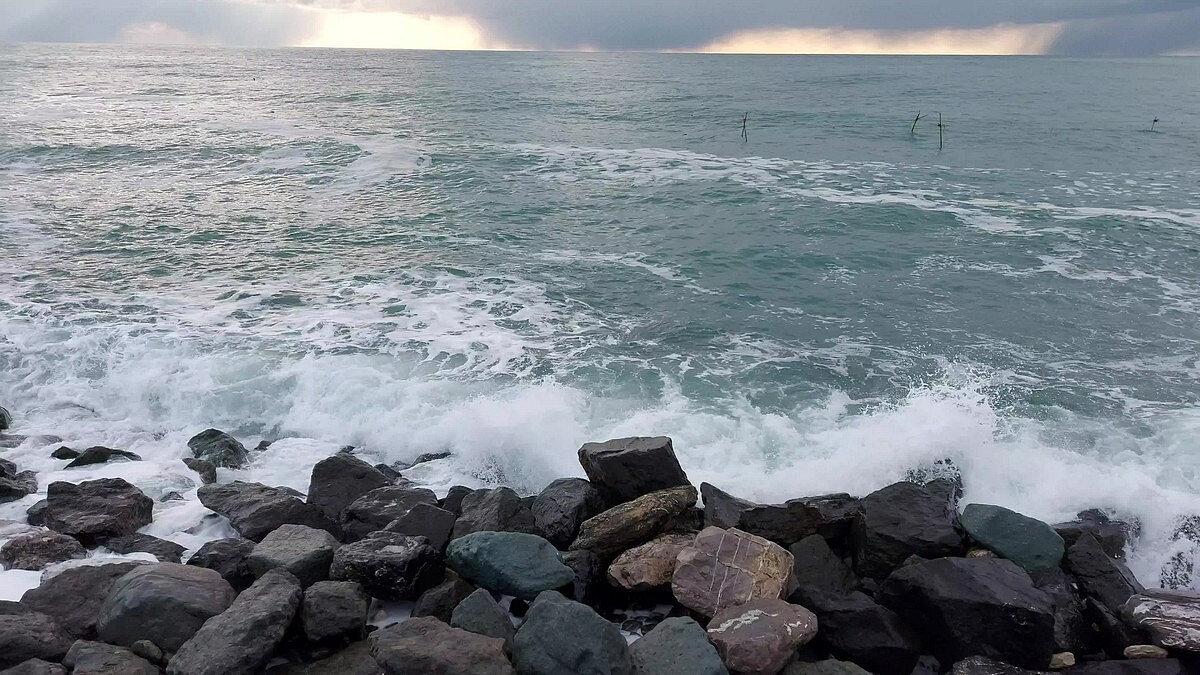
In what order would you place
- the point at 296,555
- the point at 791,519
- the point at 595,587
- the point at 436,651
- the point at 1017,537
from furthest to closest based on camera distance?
1. the point at 791,519
2. the point at 1017,537
3. the point at 595,587
4. the point at 296,555
5. the point at 436,651

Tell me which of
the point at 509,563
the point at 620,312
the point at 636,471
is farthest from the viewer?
the point at 620,312

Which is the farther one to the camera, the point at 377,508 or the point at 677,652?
the point at 377,508

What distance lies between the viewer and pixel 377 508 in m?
7.53

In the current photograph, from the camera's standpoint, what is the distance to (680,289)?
610 inches

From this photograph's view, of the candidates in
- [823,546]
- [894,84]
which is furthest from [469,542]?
[894,84]

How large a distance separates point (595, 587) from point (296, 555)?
2412 millimetres

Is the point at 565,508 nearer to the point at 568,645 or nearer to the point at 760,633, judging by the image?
the point at 568,645

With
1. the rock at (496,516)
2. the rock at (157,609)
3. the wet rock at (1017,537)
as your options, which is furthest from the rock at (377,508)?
the wet rock at (1017,537)

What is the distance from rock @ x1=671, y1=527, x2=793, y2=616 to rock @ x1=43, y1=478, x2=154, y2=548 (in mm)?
5217

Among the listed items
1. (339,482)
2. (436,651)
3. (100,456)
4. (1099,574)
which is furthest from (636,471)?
(100,456)

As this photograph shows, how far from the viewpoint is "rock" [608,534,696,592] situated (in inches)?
245

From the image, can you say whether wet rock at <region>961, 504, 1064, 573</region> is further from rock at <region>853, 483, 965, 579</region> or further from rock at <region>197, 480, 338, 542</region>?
rock at <region>197, 480, 338, 542</region>

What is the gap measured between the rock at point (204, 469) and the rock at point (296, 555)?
8.12ft

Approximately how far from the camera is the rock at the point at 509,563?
608 centimetres
